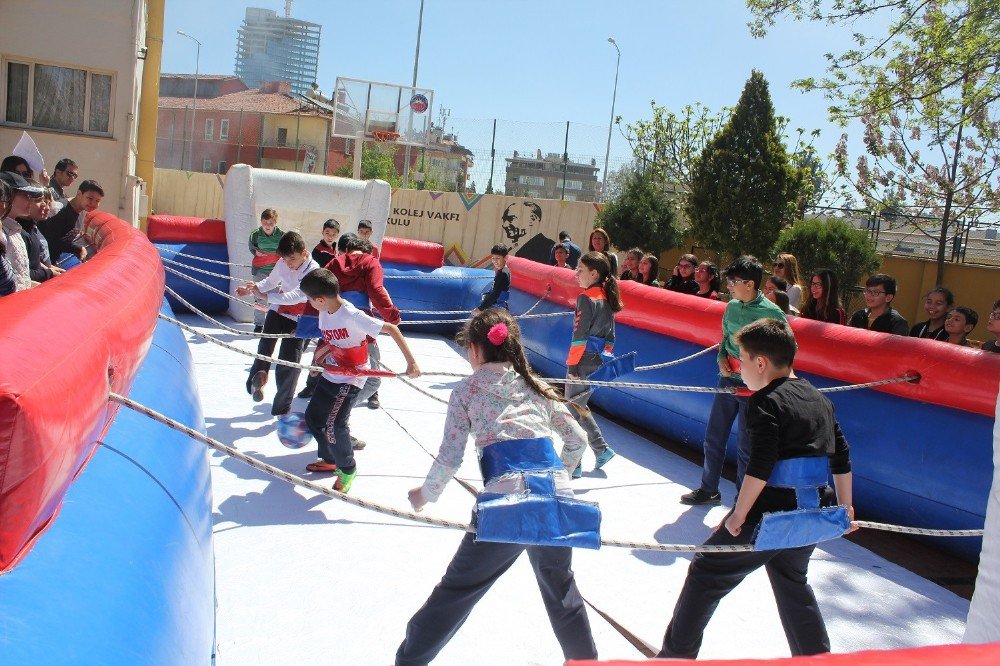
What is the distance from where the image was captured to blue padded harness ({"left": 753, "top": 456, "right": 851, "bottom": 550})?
2.98 m

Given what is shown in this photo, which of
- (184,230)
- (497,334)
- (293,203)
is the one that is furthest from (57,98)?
(497,334)

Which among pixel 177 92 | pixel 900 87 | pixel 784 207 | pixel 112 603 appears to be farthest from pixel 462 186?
pixel 177 92

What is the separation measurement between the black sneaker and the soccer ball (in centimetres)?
271

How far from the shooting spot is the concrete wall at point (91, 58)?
470 inches

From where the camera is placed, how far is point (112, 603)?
6.33ft

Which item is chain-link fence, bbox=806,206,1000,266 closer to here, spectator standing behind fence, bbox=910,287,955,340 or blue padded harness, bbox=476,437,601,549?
spectator standing behind fence, bbox=910,287,955,340

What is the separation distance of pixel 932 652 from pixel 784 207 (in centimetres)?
1664

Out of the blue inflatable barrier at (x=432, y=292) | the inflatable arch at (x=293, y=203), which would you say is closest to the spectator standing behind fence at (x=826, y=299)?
the blue inflatable barrier at (x=432, y=292)

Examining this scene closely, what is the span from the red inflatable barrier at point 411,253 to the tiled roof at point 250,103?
39531 mm

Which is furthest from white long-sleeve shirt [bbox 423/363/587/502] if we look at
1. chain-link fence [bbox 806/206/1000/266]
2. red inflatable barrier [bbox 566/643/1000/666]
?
chain-link fence [bbox 806/206/1000/266]

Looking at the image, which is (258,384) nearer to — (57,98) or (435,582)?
(435,582)

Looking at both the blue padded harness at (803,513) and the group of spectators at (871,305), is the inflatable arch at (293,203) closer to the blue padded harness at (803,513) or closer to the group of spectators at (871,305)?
→ the group of spectators at (871,305)

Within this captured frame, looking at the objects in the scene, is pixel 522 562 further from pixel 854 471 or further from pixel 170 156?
pixel 170 156

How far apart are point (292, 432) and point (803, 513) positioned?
4.00m
